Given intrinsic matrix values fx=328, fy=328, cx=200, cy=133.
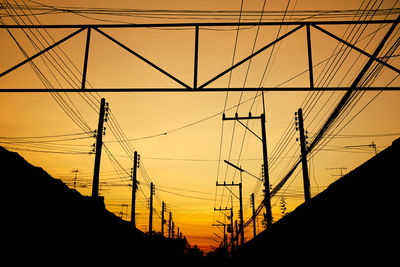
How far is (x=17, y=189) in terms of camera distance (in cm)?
287

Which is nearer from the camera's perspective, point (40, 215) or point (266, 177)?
point (40, 215)

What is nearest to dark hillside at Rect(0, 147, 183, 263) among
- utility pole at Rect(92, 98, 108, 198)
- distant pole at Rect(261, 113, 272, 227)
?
utility pole at Rect(92, 98, 108, 198)

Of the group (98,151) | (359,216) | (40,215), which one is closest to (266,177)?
(98,151)

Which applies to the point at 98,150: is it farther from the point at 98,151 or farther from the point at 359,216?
the point at 359,216

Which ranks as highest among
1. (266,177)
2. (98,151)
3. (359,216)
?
(98,151)

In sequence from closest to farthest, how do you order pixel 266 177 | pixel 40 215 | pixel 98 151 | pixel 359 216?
pixel 359 216
pixel 40 215
pixel 98 151
pixel 266 177

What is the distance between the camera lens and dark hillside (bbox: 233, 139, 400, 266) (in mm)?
2484

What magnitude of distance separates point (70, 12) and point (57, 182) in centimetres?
630

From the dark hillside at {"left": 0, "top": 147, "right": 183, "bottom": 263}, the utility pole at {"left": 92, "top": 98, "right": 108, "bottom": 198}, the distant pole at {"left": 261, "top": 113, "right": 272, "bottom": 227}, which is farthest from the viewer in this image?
the distant pole at {"left": 261, "top": 113, "right": 272, "bottom": 227}

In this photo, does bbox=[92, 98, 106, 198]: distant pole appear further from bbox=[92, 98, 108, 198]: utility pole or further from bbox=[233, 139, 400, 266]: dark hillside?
bbox=[233, 139, 400, 266]: dark hillside

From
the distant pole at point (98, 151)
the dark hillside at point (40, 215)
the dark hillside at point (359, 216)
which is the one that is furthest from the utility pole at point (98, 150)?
the dark hillside at point (359, 216)

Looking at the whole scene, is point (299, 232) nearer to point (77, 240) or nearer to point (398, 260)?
point (398, 260)

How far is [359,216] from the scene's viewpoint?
301 centimetres

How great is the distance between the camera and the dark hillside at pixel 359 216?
2.48 m
